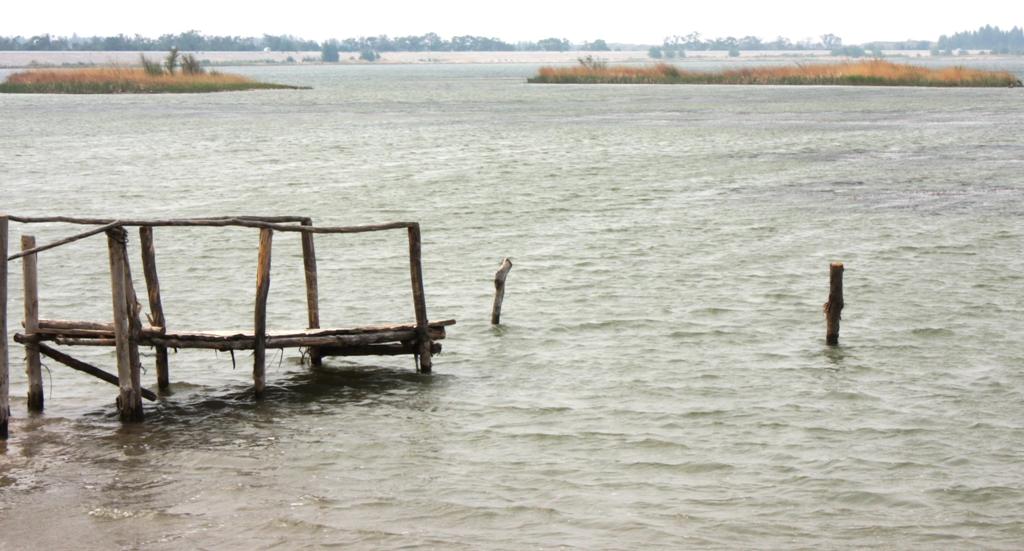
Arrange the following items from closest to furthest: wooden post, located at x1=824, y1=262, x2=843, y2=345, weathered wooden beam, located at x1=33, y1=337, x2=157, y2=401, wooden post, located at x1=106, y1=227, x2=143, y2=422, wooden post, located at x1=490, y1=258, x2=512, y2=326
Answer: wooden post, located at x1=106, y1=227, x2=143, y2=422
weathered wooden beam, located at x1=33, y1=337, x2=157, y2=401
wooden post, located at x1=824, y1=262, x2=843, y2=345
wooden post, located at x1=490, y1=258, x2=512, y2=326

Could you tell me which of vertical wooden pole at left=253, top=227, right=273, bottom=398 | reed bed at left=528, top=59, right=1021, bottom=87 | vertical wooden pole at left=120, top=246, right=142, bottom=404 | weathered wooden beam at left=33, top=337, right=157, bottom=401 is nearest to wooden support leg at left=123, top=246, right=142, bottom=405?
vertical wooden pole at left=120, top=246, right=142, bottom=404

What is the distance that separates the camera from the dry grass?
366ft

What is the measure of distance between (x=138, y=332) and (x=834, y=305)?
32.5 ft

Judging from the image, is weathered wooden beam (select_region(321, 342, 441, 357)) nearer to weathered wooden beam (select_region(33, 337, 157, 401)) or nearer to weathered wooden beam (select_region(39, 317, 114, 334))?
weathered wooden beam (select_region(33, 337, 157, 401))

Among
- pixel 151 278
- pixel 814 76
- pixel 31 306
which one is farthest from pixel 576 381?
pixel 814 76

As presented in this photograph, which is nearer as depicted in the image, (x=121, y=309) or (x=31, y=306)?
(x=121, y=309)

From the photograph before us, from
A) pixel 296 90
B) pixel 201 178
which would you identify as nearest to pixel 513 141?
pixel 201 178

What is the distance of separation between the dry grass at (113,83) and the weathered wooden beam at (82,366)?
99.3 m

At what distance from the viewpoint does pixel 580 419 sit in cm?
1623

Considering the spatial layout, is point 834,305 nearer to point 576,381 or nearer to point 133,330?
point 576,381

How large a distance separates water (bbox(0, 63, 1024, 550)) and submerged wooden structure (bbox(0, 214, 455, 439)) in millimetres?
491

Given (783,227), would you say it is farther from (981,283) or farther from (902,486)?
(902,486)

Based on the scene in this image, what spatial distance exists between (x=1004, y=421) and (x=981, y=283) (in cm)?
962

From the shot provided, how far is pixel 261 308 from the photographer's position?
1631 centimetres
